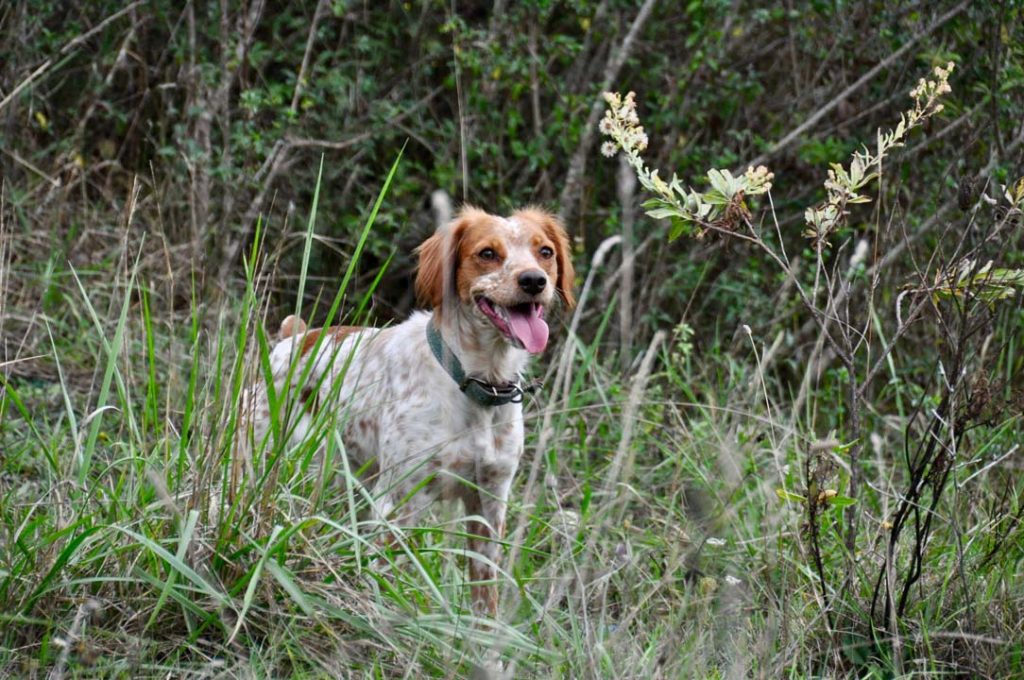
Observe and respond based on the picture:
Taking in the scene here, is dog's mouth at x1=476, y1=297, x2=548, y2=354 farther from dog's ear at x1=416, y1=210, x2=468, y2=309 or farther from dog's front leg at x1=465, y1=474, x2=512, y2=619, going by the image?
dog's front leg at x1=465, y1=474, x2=512, y2=619

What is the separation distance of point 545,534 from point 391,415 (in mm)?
668

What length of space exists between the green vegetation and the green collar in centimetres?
22

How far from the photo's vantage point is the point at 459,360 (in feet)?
12.6

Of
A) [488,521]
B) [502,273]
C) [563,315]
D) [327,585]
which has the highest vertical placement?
[502,273]

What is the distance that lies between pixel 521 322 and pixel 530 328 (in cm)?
4

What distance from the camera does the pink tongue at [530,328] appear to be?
3.66 meters

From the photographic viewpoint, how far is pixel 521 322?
3725 millimetres

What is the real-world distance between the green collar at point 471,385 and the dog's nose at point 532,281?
28 cm

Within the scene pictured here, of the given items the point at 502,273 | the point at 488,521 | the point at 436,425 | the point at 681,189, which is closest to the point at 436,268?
the point at 502,273

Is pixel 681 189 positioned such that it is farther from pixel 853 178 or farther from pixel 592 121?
pixel 592 121

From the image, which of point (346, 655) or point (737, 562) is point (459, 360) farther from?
point (346, 655)

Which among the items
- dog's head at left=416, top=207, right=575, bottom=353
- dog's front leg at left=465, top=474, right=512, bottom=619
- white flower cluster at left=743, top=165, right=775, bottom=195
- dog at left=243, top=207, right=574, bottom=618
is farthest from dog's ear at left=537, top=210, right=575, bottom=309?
white flower cluster at left=743, top=165, right=775, bottom=195

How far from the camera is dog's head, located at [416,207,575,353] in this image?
12.2 ft

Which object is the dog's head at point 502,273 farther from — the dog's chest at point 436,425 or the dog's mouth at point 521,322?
the dog's chest at point 436,425
